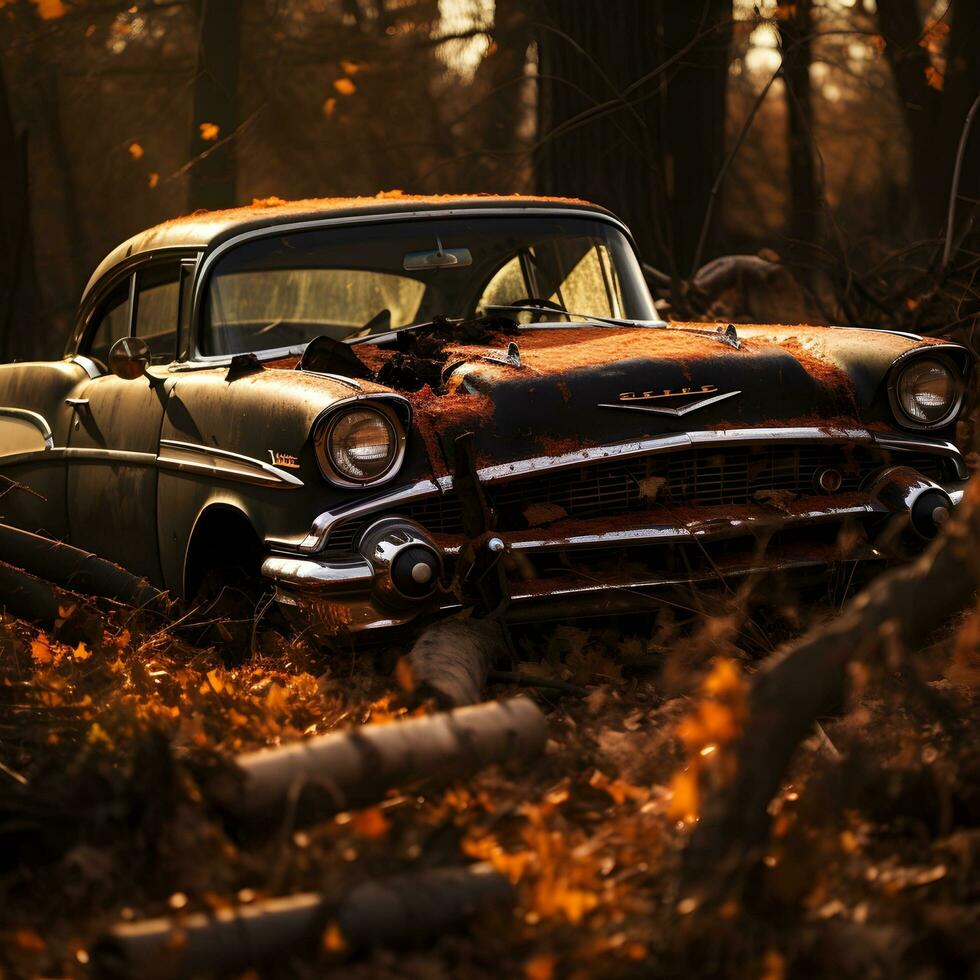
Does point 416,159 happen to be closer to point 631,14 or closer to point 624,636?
point 631,14

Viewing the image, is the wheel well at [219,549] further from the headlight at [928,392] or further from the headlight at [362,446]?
the headlight at [928,392]

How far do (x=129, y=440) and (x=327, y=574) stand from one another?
1.70 metres

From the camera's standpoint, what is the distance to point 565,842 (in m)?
2.88

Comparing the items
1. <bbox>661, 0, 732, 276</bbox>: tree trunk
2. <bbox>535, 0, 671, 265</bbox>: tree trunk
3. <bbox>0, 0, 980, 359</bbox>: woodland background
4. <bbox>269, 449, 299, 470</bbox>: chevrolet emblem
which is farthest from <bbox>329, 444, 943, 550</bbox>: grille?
<bbox>661, 0, 732, 276</bbox>: tree trunk

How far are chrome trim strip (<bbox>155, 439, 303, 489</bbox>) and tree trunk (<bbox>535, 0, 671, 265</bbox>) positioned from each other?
214 inches

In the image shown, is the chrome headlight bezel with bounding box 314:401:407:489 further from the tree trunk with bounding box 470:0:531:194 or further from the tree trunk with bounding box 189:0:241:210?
the tree trunk with bounding box 470:0:531:194

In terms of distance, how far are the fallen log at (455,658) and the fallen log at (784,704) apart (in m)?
1.01

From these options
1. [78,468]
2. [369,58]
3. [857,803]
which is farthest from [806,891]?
[369,58]

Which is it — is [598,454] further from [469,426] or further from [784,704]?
[784,704]

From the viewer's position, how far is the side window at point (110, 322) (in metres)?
6.21

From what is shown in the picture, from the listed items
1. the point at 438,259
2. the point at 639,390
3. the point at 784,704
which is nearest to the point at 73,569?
the point at 438,259

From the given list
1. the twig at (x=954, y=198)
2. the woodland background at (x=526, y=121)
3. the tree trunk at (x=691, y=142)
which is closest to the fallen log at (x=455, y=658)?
the woodland background at (x=526, y=121)

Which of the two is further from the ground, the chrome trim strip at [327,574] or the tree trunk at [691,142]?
the tree trunk at [691,142]

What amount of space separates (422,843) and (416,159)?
23.0 meters
